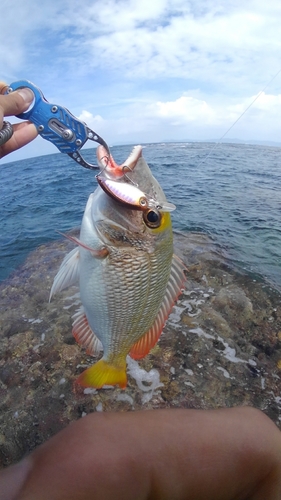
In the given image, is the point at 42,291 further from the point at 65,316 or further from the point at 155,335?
the point at 155,335

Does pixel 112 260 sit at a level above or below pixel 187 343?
above

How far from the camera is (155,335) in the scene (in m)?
2.52

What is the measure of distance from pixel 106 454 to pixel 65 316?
347cm

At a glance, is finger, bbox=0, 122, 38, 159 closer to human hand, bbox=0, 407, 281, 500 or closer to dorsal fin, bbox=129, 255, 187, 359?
dorsal fin, bbox=129, 255, 187, 359

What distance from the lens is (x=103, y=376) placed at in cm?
240

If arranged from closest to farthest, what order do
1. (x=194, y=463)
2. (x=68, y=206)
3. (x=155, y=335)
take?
1. (x=194, y=463)
2. (x=155, y=335)
3. (x=68, y=206)

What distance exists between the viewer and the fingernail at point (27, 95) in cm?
232

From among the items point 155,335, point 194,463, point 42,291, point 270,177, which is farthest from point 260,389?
point 270,177

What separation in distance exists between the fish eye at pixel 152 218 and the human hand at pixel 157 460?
1.17 meters

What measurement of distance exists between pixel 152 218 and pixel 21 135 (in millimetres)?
1277

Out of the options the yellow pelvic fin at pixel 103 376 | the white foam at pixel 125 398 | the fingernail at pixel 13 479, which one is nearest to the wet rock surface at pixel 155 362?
the white foam at pixel 125 398

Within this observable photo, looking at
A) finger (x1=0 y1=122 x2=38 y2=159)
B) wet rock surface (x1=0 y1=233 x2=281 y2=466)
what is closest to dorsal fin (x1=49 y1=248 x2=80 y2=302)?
finger (x1=0 y1=122 x2=38 y2=159)

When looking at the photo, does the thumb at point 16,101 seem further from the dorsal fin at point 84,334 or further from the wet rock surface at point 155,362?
the wet rock surface at point 155,362

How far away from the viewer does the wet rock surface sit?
138 inches
